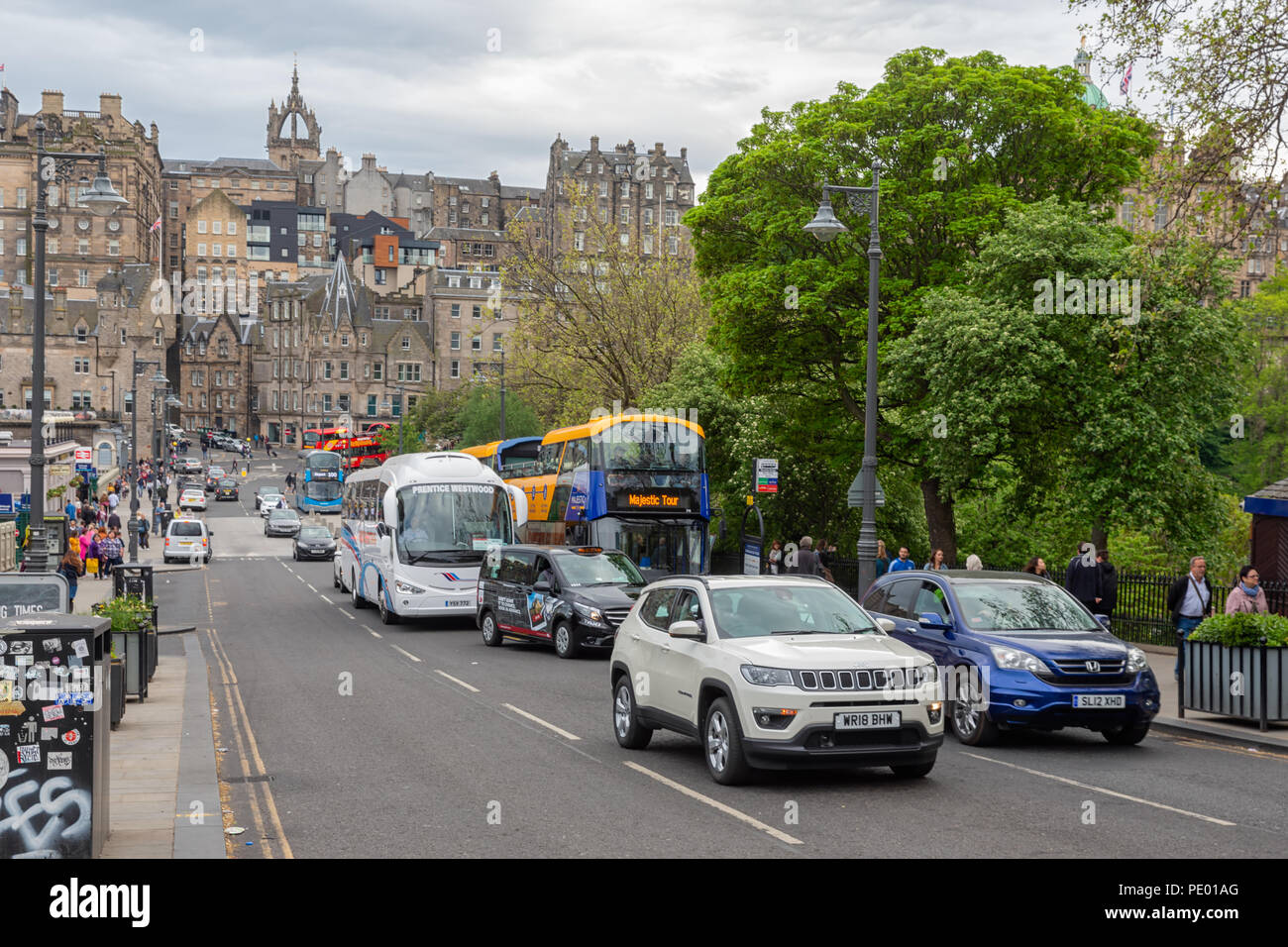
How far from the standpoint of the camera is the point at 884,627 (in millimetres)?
11547

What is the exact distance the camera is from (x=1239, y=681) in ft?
46.3

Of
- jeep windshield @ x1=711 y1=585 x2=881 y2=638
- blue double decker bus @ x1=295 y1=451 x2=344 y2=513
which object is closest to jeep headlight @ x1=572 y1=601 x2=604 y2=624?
jeep windshield @ x1=711 y1=585 x2=881 y2=638

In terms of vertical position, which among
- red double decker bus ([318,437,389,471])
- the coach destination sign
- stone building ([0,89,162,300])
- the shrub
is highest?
stone building ([0,89,162,300])

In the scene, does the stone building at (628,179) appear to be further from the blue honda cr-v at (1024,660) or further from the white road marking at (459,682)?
the blue honda cr-v at (1024,660)

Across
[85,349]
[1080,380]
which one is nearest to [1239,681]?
[1080,380]

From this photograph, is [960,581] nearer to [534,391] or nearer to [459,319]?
[534,391]

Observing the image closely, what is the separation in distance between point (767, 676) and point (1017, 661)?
3.62 m

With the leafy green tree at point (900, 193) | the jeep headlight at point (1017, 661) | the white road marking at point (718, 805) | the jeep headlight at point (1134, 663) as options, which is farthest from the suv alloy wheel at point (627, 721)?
the leafy green tree at point (900, 193)

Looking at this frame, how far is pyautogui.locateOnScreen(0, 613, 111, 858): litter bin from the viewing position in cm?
741

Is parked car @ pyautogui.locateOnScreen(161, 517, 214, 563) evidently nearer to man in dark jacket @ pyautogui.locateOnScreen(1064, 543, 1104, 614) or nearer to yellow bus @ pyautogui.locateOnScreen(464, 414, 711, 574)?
yellow bus @ pyautogui.locateOnScreen(464, 414, 711, 574)

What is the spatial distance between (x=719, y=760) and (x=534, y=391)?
41200 millimetres

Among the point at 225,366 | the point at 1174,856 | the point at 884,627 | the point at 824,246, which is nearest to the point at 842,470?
the point at 824,246

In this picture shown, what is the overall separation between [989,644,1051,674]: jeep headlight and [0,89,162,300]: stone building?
15046 cm

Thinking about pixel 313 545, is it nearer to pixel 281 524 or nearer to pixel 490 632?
pixel 281 524
